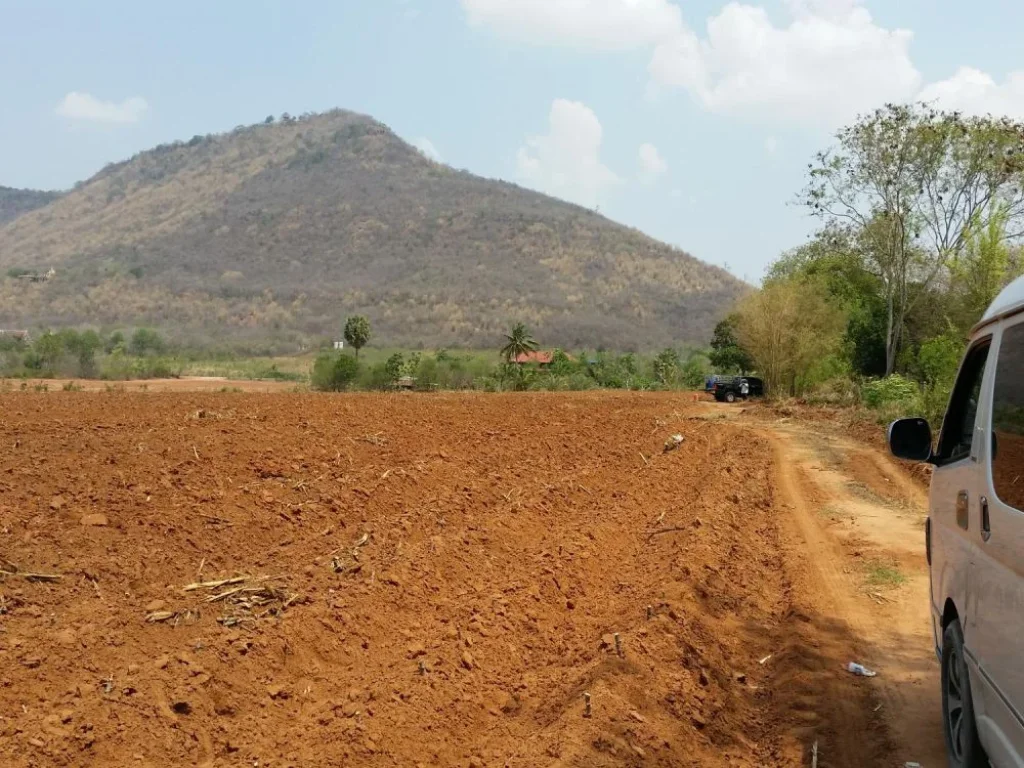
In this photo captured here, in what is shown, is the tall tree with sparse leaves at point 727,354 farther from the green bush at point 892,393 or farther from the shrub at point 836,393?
the green bush at point 892,393

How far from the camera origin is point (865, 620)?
23.6 ft

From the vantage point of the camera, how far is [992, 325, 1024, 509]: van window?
10.9 ft

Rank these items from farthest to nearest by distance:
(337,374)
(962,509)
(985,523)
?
1. (337,374)
2. (962,509)
3. (985,523)

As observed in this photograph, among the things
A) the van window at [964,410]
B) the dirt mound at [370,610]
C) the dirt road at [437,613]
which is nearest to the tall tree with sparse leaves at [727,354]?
the dirt road at [437,613]

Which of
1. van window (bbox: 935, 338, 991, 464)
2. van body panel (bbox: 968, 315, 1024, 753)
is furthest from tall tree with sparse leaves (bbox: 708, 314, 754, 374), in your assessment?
van body panel (bbox: 968, 315, 1024, 753)

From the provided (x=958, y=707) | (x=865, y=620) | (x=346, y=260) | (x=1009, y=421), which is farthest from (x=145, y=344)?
(x=1009, y=421)

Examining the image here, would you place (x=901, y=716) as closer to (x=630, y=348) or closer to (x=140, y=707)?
(x=140, y=707)

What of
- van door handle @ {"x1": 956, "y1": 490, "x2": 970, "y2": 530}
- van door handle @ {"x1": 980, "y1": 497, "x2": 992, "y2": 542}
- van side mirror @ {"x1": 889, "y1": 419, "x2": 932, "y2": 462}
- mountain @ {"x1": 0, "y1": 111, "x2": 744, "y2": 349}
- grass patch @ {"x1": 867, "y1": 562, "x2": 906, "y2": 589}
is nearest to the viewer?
van door handle @ {"x1": 980, "y1": 497, "x2": 992, "y2": 542}

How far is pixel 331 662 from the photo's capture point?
5.98m

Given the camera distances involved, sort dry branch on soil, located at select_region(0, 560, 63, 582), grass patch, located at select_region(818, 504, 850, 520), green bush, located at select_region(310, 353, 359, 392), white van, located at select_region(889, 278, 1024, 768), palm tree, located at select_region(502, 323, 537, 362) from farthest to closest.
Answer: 1. palm tree, located at select_region(502, 323, 537, 362)
2. green bush, located at select_region(310, 353, 359, 392)
3. grass patch, located at select_region(818, 504, 850, 520)
4. dry branch on soil, located at select_region(0, 560, 63, 582)
5. white van, located at select_region(889, 278, 1024, 768)

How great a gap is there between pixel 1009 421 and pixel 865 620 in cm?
417

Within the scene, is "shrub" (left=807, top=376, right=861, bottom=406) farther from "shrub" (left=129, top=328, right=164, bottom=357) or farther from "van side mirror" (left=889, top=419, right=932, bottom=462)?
"shrub" (left=129, top=328, right=164, bottom=357)

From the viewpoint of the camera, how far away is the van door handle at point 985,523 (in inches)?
140

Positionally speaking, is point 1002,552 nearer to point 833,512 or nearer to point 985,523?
point 985,523
